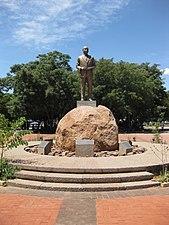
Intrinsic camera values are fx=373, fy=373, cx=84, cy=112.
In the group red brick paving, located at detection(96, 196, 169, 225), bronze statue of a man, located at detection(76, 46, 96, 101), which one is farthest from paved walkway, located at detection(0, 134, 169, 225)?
bronze statue of a man, located at detection(76, 46, 96, 101)

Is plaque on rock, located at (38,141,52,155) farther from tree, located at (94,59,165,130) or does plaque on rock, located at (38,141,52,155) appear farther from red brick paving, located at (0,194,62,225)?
tree, located at (94,59,165,130)

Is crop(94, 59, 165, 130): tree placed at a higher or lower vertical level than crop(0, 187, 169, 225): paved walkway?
higher

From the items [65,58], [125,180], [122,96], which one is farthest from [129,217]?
[65,58]

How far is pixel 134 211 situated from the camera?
25.6 feet

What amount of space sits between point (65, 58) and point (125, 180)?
3721cm

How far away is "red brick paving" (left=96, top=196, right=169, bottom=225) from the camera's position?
23.5 feet

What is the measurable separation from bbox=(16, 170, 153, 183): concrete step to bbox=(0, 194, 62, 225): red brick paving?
1.26m

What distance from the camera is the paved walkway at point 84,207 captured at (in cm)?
720

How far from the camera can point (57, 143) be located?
16516mm

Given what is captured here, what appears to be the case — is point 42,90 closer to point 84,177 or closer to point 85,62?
point 85,62

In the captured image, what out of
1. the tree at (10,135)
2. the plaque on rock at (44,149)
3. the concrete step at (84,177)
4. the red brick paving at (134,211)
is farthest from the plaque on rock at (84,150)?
the red brick paving at (134,211)

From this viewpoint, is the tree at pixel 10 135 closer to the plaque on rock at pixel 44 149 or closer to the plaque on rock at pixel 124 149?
the plaque on rock at pixel 44 149

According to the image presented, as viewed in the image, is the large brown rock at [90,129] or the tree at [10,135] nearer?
the tree at [10,135]

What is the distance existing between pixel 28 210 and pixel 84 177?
8.22 feet
